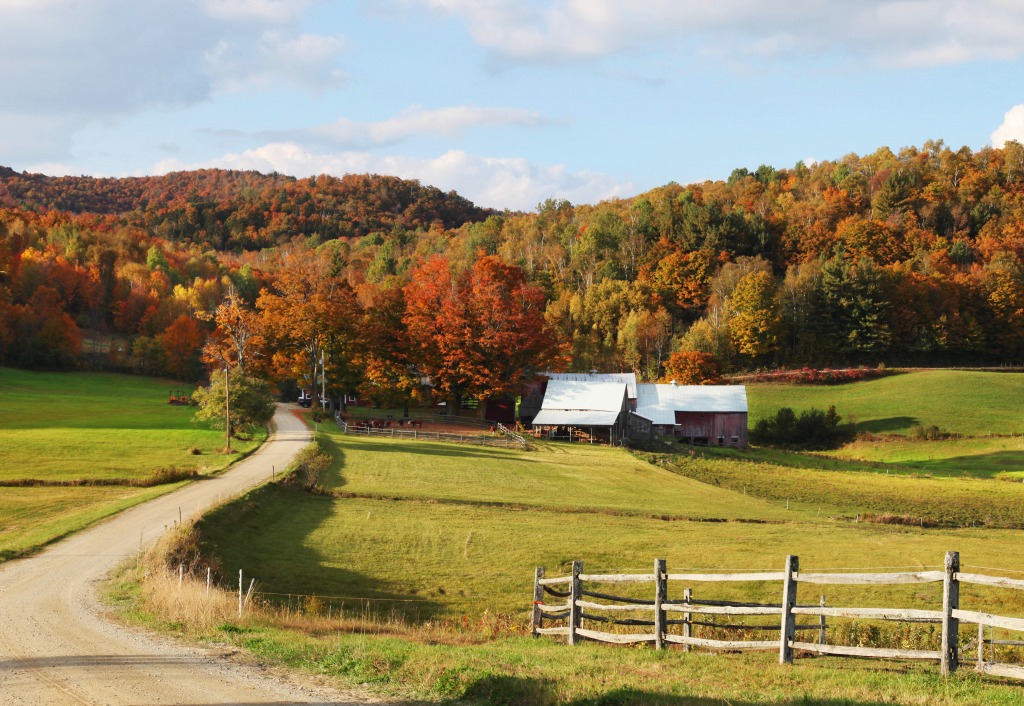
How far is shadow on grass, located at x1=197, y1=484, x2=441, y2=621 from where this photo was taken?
848 inches

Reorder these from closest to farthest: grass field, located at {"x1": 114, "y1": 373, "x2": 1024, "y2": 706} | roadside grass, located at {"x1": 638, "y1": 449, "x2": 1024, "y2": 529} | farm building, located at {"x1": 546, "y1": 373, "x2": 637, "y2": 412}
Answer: grass field, located at {"x1": 114, "y1": 373, "x2": 1024, "y2": 706}, roadside grass, located at {"x1": 638, "y1": 449, "x2": 1024, "y2": 529}, farm building, located at {"x1": 546, "y1": 373, "x2": 637, "y2": 412}

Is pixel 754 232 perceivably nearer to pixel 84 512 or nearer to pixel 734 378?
pixel 734 378

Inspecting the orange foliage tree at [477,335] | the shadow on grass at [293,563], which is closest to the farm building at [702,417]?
the orange foliage tree at [477,335]

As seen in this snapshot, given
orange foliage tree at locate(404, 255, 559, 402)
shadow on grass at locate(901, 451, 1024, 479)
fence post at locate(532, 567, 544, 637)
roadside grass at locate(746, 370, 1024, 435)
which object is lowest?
shadow on grass at locate(901, 451, 1024, 479)

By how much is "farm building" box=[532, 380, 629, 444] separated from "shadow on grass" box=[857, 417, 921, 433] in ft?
79.9

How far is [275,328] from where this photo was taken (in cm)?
7406

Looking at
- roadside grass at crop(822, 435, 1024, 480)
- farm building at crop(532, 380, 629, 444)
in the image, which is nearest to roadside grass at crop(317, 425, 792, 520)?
farm building at crop(532, 380, 629, 444)

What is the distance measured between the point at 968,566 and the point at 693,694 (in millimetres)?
19626

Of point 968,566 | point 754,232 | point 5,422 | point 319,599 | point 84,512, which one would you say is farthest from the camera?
point 754,232

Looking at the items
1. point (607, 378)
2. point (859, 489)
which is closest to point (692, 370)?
point (607, 378)

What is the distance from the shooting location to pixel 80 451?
46781 millimetres

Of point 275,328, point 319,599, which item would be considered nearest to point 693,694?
point 319,599

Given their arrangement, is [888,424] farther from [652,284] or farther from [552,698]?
[552,698]

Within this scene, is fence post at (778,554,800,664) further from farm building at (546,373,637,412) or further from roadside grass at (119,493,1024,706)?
farm building at (546,373,637,412)
